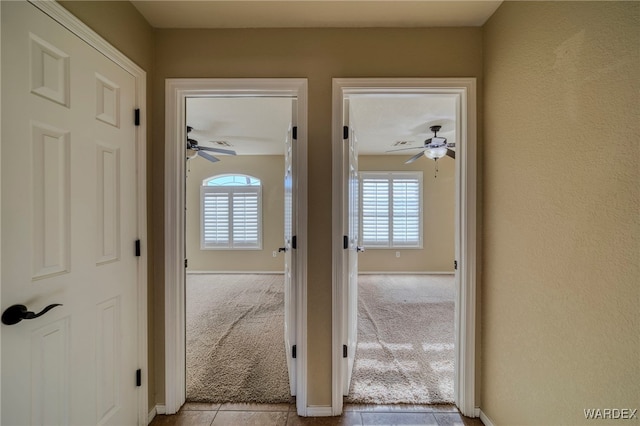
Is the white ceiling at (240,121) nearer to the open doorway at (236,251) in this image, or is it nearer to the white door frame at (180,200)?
the open doorway at (236,251)

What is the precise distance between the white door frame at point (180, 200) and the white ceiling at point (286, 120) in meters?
0.64

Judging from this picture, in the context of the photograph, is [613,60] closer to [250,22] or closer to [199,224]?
[250,22]

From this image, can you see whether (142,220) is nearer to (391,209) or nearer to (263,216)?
(263,216)

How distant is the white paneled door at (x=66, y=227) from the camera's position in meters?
0.94

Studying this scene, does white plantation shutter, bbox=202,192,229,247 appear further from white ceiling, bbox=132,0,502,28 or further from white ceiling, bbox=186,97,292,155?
white ceiling, bbox=132,0,502,28

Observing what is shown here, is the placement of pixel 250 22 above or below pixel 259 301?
above

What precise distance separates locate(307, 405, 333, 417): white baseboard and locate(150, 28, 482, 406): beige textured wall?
0.02 m

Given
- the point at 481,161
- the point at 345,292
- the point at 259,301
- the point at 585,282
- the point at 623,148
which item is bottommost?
the point at 259,301

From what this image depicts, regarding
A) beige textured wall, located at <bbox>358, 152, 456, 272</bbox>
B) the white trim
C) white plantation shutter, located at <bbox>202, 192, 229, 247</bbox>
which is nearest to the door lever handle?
the white trim

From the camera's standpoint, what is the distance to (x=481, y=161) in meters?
1.65

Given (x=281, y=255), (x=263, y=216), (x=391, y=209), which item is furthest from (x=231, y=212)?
(x=391, y=209)

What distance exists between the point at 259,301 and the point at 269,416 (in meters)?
2.26

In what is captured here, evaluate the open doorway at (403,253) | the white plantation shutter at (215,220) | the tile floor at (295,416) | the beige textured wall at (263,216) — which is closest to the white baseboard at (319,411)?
the tile floor at (295,416)

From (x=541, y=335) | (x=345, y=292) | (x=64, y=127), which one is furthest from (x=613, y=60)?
(x=64, y=127)
